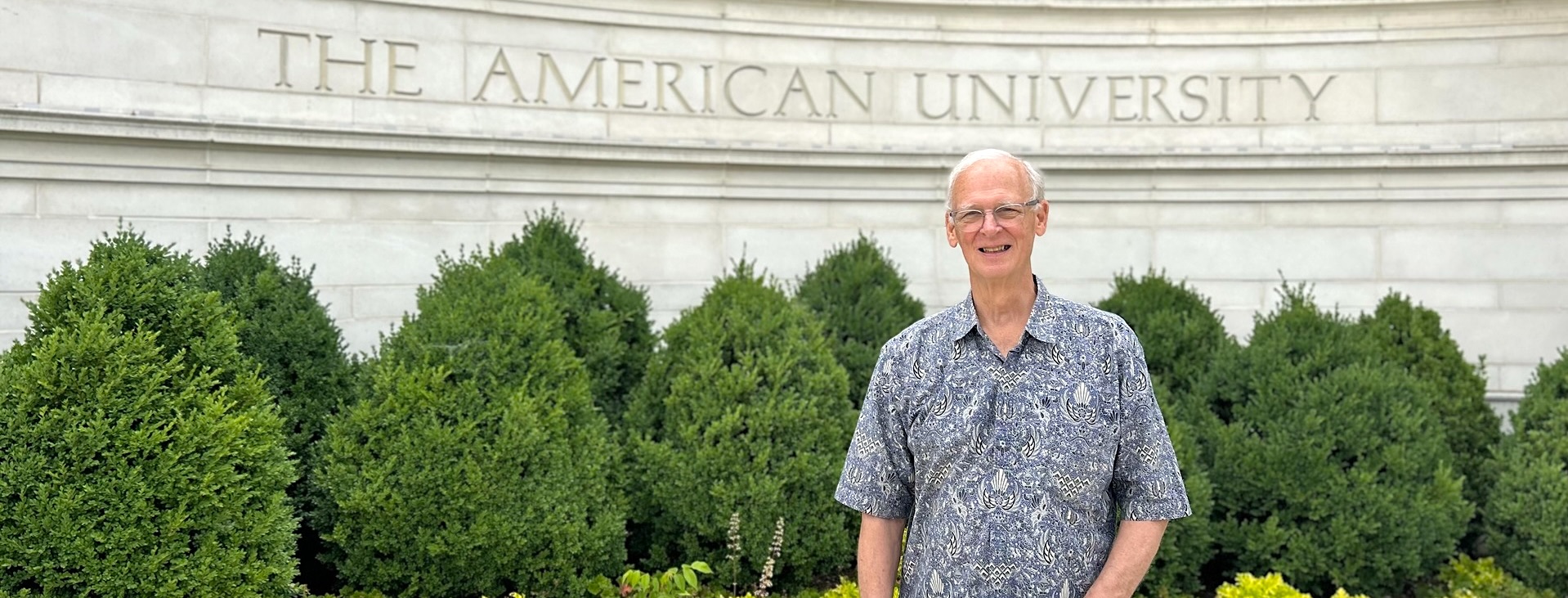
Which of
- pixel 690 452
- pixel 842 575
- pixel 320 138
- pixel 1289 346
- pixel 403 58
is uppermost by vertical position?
pixel 403 58

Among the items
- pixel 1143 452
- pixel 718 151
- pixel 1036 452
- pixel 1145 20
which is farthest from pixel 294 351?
pixel 1145 20

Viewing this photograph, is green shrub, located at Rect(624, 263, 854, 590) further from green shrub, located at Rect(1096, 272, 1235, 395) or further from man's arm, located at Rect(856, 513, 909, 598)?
man's arm, located at Rect(856, 513, 909, 598)

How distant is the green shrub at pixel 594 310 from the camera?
7.27 m

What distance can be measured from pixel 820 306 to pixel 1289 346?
2.84 metres

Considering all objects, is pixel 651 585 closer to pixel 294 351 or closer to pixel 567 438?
pixel 567 438

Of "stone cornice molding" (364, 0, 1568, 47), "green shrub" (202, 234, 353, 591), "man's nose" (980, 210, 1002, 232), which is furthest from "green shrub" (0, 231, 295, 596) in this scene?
"stone cornice molding" (364, 0, 1568, 47)

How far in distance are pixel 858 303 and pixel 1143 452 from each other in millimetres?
5106

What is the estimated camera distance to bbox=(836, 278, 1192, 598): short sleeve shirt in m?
2.93

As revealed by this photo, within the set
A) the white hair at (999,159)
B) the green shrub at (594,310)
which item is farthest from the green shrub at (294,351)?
the white hair at (999,159)

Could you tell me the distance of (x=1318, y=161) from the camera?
32.3ft

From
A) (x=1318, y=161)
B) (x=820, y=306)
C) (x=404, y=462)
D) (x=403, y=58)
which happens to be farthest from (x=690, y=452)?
(x=1318, y=161)

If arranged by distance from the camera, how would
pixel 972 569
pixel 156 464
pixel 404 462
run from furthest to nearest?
pixel 404 462 → pixel 156 464 → pixel 972 569

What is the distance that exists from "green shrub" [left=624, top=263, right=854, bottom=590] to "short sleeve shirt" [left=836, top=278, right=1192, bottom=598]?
308 centimetres

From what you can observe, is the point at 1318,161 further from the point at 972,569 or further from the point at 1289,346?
the point at 972,569
